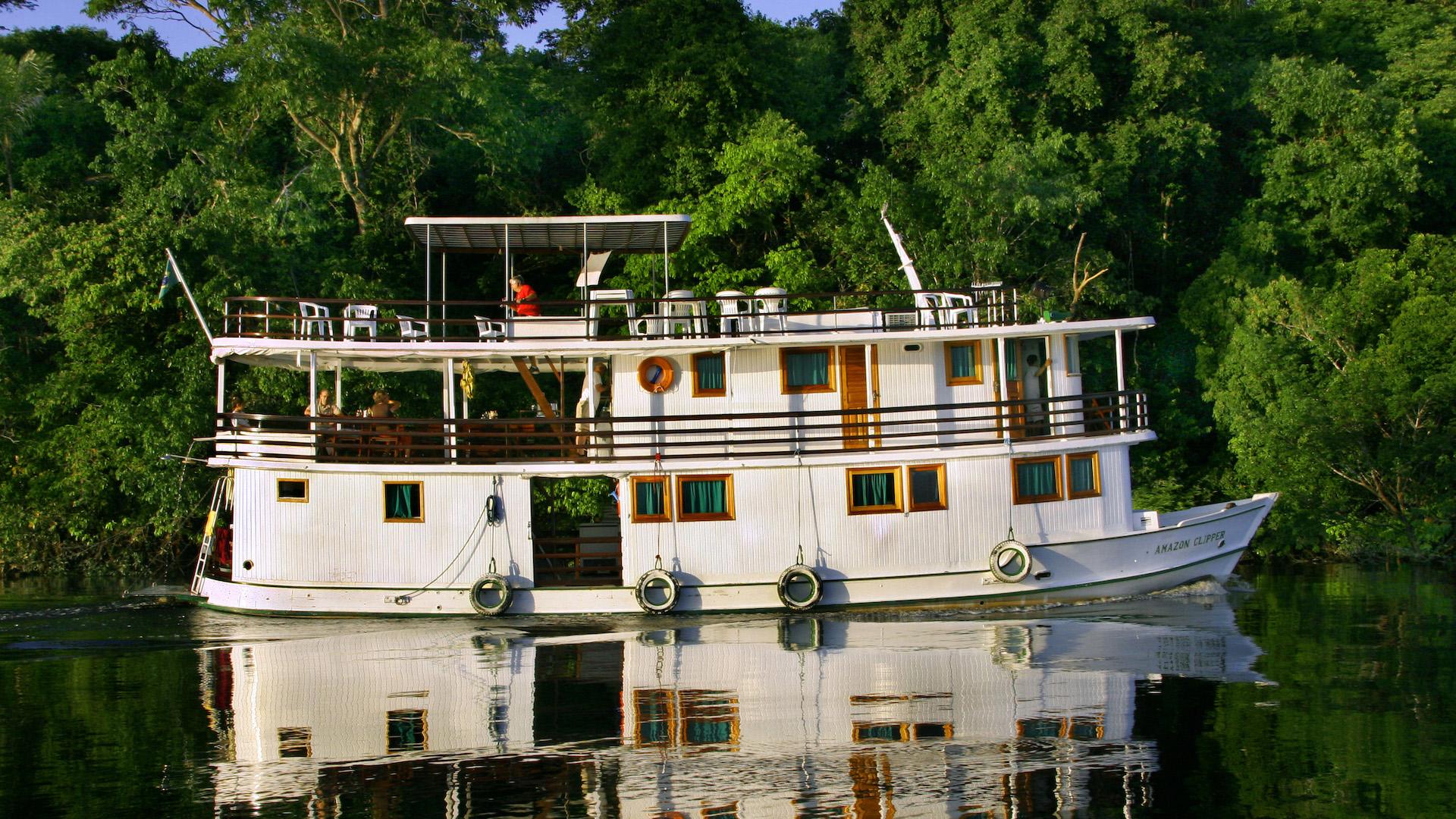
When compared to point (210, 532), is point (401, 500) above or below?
above

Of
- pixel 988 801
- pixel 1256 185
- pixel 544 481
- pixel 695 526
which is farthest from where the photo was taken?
pixel 1256 185

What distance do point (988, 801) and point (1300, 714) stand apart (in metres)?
4.44

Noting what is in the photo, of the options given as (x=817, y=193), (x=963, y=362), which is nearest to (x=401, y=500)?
(x=963, y=362)

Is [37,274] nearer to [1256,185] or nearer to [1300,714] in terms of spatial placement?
[1300,714]

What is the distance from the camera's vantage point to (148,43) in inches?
1387

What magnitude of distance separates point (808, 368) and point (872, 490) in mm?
2186

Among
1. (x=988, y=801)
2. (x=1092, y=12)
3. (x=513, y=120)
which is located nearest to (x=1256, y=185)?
(x=1092, y=12)

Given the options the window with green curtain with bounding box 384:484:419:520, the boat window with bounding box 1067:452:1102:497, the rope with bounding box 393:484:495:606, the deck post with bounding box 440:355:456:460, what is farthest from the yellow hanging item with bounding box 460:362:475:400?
the boat window with bounding box 1067:452:1102:497

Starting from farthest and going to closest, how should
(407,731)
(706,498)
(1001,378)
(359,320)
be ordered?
(1001,378) → (359,320) → (706,498) → (407,731)

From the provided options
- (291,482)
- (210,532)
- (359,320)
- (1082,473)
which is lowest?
(210,532)

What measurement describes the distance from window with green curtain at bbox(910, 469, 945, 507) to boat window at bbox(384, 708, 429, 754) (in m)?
8.40

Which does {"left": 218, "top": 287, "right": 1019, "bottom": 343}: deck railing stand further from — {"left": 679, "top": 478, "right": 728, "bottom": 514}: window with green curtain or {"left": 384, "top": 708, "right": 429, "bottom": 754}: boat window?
{"left": 384, "top": 708, "right": 429, "bottom": 754}: boat window

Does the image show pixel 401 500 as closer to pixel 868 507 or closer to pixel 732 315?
pixel 732 315

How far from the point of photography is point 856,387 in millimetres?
20906
